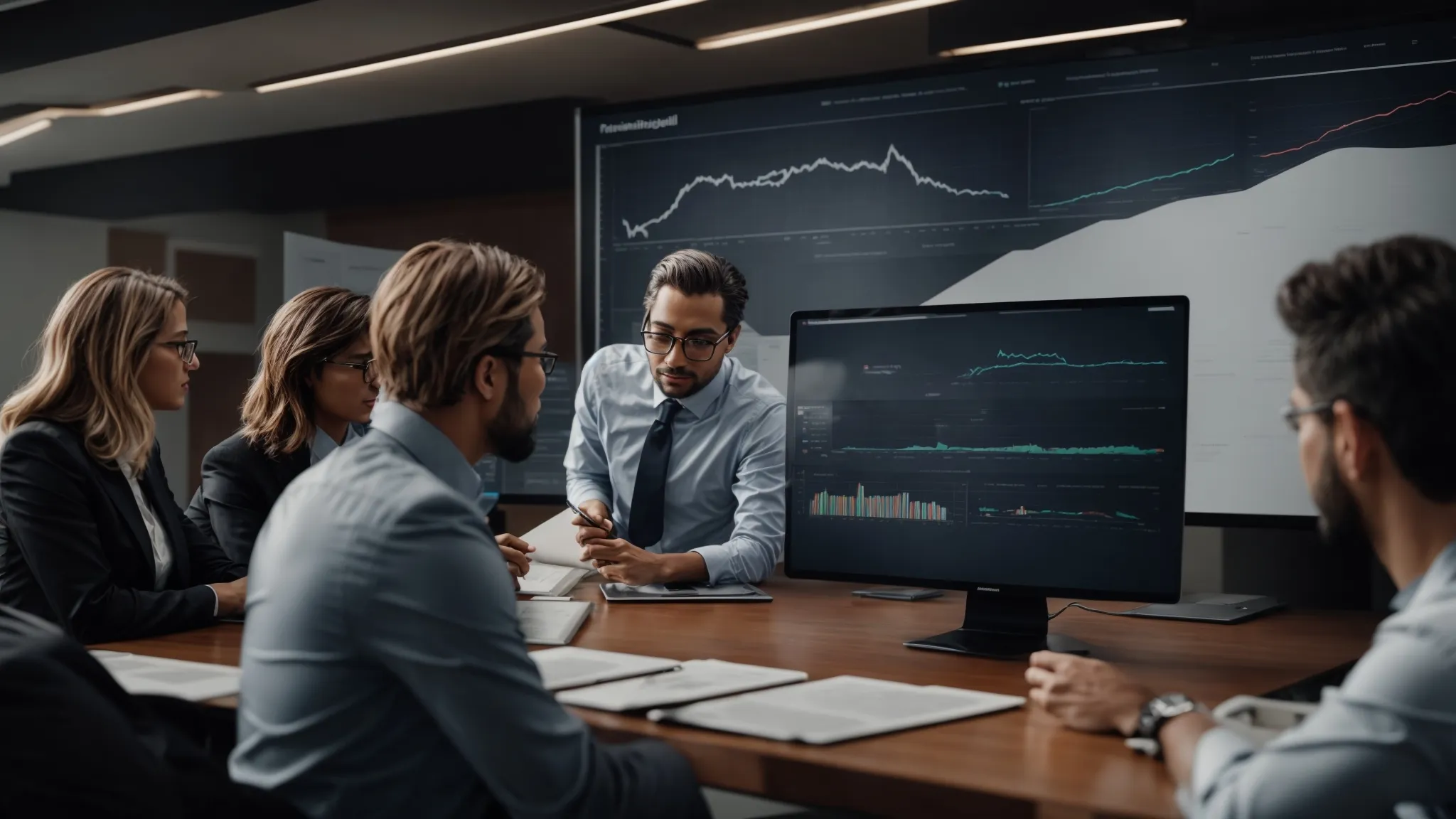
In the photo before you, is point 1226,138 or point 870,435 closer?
point 870,435

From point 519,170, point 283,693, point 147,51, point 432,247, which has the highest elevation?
point 147,51

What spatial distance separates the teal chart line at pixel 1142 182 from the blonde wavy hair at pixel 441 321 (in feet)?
6.75

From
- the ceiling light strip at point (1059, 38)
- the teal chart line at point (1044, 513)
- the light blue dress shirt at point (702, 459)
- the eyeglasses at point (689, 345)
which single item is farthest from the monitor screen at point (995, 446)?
the ceiling light strip at point (1059, 38)

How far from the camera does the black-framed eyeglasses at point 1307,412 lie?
1.25 m

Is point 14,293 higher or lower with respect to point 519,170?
lower

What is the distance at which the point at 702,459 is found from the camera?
305 centimetres

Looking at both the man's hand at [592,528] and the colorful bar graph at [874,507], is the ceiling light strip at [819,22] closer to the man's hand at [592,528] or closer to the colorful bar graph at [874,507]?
the man's hand at [592,528]

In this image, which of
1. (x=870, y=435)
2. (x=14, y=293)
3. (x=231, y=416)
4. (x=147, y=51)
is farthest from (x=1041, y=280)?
(x=14, y=293)

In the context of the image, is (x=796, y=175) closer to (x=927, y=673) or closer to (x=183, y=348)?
(x=183, y=348)

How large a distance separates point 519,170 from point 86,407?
3063mm

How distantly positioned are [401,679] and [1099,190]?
2435 mm

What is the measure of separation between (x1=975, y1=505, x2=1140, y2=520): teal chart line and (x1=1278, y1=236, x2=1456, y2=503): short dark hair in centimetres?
66

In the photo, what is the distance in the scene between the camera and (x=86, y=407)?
7.82 ft

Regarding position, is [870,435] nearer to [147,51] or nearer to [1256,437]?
[1256,437]
